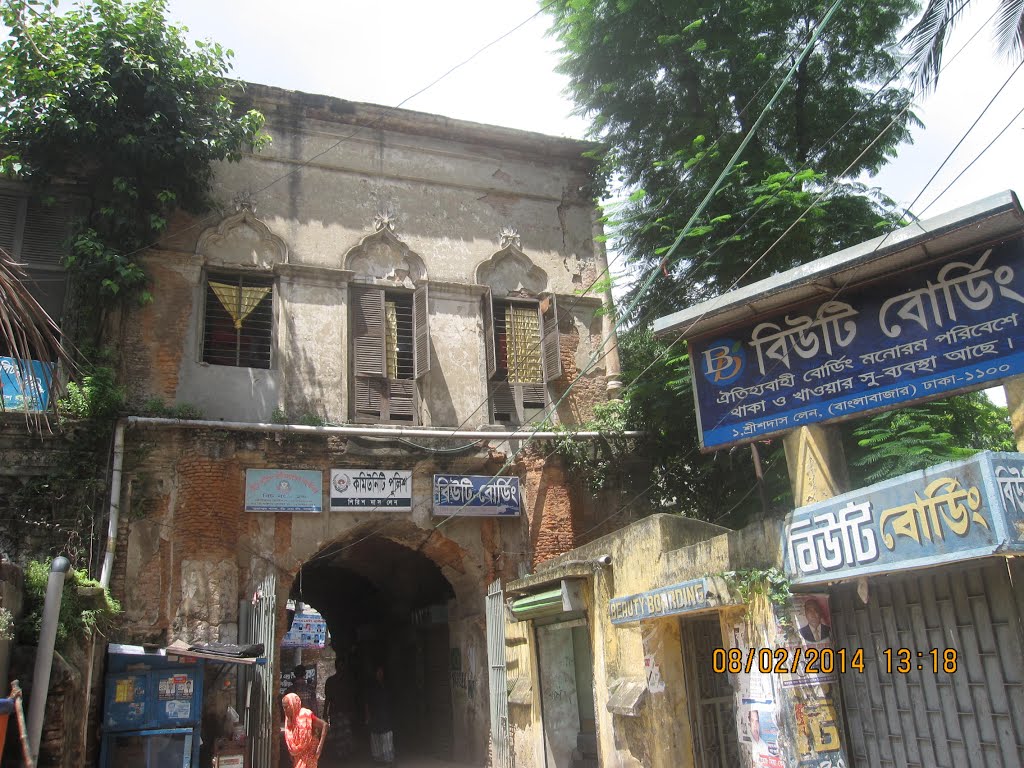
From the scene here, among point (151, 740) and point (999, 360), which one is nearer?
point (999, 360)

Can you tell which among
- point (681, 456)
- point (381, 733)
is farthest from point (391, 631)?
point (681, 456)

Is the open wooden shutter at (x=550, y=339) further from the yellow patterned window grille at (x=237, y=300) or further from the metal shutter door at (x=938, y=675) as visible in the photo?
the metal shutter door at (x=938, y=675)

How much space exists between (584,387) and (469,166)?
4.16 m

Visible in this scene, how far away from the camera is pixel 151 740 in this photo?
884 centimetres

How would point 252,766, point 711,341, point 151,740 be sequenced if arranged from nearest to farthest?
point 711,341
point 151,740
point 252,766

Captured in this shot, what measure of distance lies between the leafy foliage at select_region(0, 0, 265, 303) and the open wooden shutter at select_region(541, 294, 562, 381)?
510 cm

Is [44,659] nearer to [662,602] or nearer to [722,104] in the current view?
[662,602]

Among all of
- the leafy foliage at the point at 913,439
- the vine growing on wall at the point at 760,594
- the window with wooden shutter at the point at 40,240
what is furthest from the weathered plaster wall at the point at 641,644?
the window with wooden shutter at the point at 40,240

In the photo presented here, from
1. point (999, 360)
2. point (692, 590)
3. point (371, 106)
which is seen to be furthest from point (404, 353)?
point (999, 360)

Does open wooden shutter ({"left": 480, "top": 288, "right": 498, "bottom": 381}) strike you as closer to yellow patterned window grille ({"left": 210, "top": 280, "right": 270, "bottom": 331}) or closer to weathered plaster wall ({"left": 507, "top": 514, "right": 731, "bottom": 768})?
yellow patterned window grille ({"left": 210, "top": 280, "right": 270, "bottom": 331})

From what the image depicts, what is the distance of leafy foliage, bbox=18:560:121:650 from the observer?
24.5 ft

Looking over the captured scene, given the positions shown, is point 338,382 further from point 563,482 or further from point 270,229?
point 563,482

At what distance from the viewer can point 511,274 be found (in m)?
13.6

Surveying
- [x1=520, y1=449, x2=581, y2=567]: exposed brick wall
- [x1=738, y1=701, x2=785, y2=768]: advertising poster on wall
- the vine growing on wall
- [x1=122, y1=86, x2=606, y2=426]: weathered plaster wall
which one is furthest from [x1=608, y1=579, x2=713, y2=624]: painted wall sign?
[x1=122, y1=86, x2=606, y2=426]: weathered plaster wall
